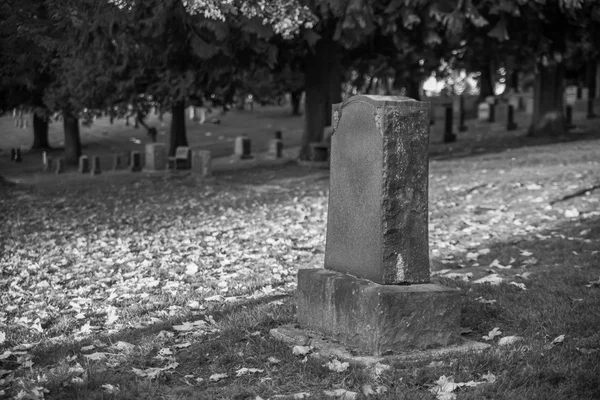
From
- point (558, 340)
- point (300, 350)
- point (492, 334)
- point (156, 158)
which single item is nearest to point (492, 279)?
point (492, 334)

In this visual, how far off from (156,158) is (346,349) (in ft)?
79.0

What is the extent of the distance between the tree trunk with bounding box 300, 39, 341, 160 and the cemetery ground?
284 inches

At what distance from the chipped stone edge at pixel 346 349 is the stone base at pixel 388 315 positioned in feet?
0.21

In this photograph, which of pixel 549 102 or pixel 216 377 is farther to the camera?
pixel 549 102

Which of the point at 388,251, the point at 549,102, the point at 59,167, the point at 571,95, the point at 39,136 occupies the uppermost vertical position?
the point at 571,95

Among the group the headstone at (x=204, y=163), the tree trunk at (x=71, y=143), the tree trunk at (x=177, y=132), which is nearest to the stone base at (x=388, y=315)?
the headstone at (x=204, y=163)

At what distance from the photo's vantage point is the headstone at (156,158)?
29.5 meters

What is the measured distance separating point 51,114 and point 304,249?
93.1 ft

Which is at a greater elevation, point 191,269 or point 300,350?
point 300,350

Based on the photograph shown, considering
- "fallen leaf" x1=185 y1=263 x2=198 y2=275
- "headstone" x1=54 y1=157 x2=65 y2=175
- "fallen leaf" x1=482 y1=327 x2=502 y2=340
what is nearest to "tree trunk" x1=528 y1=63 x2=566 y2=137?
"fallen leaf" x1=185 y1=263 x2=198 y2=275

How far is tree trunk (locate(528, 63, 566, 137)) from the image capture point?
86.6ft

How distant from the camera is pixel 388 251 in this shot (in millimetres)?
6309

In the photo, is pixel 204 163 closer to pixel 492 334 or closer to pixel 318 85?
pixel 318 85

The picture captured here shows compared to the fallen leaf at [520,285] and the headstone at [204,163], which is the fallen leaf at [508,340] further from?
the headstone at [204,163]
